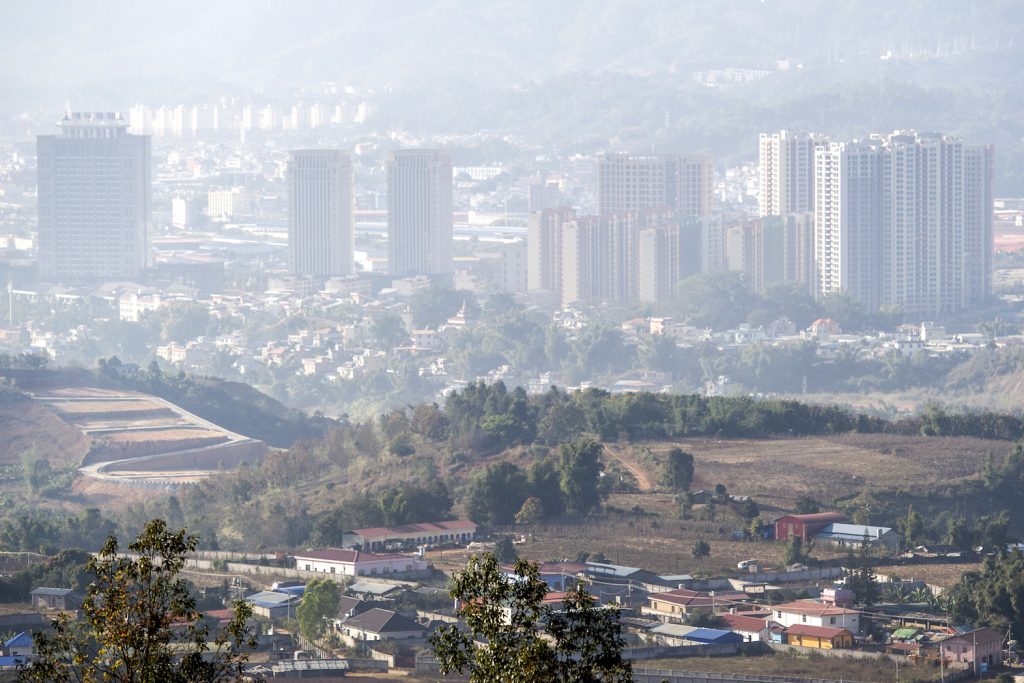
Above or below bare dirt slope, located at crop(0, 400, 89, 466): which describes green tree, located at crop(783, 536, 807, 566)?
below

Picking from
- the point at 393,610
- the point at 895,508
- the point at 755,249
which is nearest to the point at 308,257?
the point at 755,249

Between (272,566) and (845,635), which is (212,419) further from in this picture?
(845,635)

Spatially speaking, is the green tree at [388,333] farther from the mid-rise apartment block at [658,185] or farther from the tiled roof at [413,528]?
the tiled roof at [413,528]

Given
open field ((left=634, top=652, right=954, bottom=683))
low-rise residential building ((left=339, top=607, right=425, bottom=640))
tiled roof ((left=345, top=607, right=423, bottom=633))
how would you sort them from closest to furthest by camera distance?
open field ((left=634, top=652, right=954, bottom=683)) → low-rise residential building ((left=339, top=607, right=425, bottom=640)) → tiled roof ((left=345, top=607, right=423, bottom=633))

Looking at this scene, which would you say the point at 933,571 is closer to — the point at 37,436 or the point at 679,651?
the point at 679,651

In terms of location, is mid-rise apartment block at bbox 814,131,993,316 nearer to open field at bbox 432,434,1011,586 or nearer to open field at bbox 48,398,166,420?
open field at bbox 48,398,166,420

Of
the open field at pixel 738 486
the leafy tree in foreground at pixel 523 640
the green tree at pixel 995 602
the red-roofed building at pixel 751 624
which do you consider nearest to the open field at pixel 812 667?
the red-roofed building at pixel 751 624

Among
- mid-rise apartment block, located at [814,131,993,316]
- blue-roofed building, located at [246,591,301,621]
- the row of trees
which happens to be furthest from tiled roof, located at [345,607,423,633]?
mid-rise apartment block, located at [814,131,993,316]

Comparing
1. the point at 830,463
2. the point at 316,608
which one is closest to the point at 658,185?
the point at 830,463
